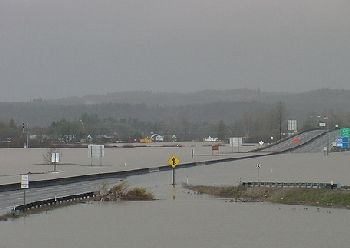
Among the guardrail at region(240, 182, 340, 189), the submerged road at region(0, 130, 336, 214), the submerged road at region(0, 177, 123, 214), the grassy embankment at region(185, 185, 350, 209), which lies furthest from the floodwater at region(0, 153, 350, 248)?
the guardrail at region(240, 182, 340, 189)

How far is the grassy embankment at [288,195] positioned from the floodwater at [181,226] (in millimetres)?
1958

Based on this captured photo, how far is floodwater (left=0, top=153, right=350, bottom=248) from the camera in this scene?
103ft

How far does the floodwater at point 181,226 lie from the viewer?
103ft

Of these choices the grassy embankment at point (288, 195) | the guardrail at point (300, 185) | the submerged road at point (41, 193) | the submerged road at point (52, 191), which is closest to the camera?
the submerged road at point (41, 193)

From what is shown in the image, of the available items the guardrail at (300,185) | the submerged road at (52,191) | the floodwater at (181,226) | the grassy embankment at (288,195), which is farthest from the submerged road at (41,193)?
the guardrail at (300,185)

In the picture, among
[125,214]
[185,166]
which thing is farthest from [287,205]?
[185,166]

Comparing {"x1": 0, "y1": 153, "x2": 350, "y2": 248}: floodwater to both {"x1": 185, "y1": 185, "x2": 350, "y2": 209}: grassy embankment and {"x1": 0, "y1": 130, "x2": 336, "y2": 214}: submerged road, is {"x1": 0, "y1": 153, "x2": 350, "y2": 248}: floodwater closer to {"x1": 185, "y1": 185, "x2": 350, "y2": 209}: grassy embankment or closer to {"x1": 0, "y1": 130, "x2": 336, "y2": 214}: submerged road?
{"x1": 185, "y1": 185, "x2": 350, "y2": 209}: grassy embankment

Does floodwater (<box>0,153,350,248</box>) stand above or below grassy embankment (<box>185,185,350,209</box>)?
below

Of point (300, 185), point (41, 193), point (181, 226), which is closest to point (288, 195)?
point (300, 185)

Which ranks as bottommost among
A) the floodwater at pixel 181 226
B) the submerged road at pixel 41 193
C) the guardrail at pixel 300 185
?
the floodwater at pixel 181 226

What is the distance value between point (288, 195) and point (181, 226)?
50.5 ft

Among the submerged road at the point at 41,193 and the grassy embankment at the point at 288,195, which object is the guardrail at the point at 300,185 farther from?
the submerged road at the point at 41,193

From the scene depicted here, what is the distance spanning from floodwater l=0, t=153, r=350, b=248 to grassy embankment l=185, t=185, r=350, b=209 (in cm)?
196

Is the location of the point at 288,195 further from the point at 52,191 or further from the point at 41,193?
the point at 52,191
